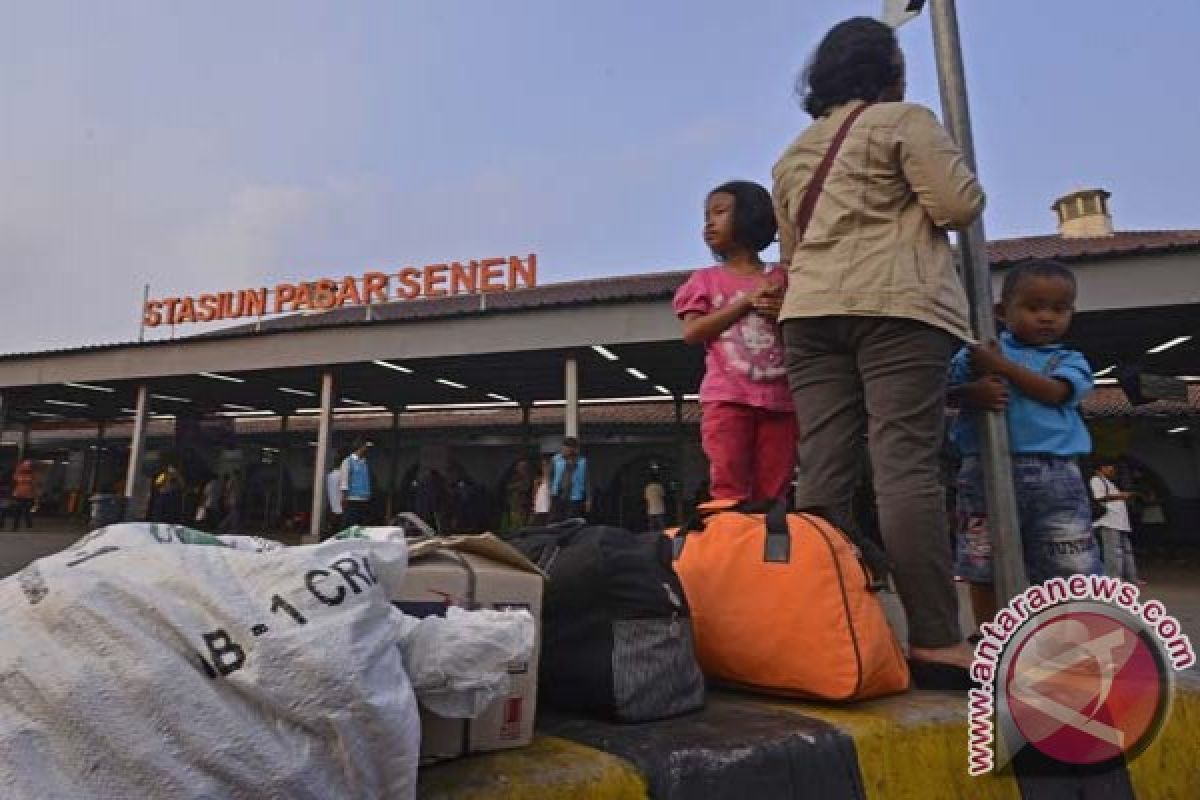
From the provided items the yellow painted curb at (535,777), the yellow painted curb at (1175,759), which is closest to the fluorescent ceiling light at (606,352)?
the yellow painted curb at (1175,759)

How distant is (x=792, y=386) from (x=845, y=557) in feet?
2.12

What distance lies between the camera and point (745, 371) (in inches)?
89.2

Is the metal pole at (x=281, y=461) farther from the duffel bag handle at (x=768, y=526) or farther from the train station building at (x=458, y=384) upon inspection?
the duffel bag handle at (x=768, y=526)

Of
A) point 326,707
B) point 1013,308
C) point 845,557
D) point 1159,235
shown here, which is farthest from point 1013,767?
point 1159,235

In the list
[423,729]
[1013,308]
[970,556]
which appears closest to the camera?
[423,729]

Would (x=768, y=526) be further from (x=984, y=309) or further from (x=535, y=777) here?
(x=984, y=309)

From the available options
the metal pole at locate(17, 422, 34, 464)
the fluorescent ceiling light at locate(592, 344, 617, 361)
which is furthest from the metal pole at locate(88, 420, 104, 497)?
the fluorescent ceiling light at locate(592, 344, 617, 361)

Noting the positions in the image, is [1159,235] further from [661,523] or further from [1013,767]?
[1013,767]

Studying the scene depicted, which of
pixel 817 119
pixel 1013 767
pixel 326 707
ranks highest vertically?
pixel 817 119

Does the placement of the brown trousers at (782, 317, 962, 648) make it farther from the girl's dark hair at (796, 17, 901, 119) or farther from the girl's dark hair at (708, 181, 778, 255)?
the girl's dark hair at (796, 17, 901, 119)

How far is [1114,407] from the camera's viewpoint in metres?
16.2

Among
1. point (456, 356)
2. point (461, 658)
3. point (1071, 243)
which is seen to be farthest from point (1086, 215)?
point (461, 658)

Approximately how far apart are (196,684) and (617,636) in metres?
0.73

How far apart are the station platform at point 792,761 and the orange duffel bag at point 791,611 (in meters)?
0.06
